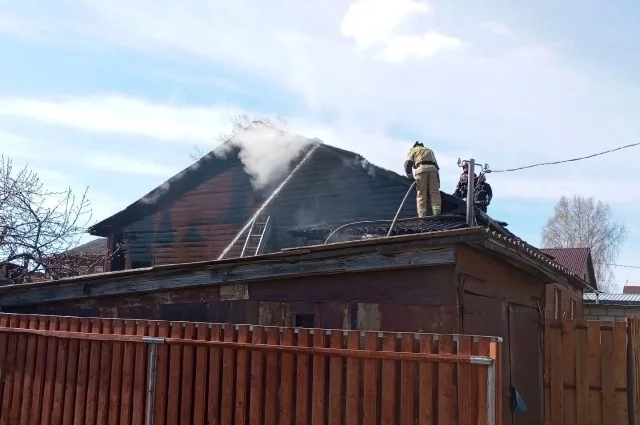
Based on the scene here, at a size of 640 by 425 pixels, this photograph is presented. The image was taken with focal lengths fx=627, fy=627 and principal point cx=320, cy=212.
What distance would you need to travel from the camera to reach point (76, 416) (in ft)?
22.1

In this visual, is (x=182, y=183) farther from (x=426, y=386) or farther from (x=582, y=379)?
(x=426, y=386)

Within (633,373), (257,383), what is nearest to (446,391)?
(257,383)

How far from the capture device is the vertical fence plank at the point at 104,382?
21.5ft

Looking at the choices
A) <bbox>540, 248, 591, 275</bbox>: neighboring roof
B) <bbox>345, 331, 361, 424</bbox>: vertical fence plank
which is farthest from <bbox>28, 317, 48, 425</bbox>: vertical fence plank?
<bbox>540, 248, 591, 275</bbox>: neighboring roof

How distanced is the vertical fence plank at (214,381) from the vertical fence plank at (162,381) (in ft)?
1.71

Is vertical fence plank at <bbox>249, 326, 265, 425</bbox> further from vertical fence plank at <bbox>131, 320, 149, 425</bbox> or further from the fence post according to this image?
vertical fence plank at <bbox>131, 320, 149, 425</bbox>

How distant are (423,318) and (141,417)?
3.08 metres

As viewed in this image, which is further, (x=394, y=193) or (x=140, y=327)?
(x=394, y=193)

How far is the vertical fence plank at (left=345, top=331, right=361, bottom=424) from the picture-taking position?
17.2 ft

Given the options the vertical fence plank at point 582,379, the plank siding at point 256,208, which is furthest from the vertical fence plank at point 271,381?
the plank siding at point 256,208

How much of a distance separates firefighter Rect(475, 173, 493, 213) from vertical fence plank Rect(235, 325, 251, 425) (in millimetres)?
9583

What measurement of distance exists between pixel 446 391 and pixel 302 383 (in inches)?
51.0

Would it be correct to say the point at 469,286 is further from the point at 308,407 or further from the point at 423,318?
the point at 308,407

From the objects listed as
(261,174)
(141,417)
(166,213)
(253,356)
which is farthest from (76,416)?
(166,213)
